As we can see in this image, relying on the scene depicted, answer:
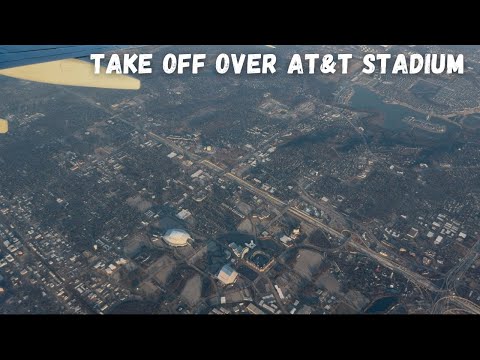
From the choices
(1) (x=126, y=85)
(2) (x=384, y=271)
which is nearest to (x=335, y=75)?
(2) (x=384, y=271)

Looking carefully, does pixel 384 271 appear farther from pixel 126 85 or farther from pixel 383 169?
pixel 126 85

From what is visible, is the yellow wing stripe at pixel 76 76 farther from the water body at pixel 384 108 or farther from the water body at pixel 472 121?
the water body at pixel 472 121

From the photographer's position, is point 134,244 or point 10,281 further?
point 134,244

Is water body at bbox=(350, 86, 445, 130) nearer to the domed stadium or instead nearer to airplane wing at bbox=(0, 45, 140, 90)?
the domed stadium

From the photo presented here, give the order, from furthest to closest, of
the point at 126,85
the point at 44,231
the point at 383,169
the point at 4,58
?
the point at 383,169
the point at 44,231
the point at 126,85
the point at 4,58

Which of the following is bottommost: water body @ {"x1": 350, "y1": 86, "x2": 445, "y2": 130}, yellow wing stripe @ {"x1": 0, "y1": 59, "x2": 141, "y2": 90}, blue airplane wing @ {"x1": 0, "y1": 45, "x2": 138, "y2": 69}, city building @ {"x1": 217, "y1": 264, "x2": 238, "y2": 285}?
city building @ {"x1": 217, "y1": 264, "x2": 238, "y2": 285}

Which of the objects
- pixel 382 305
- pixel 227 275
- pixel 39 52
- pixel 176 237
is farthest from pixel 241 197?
pixel 39 52

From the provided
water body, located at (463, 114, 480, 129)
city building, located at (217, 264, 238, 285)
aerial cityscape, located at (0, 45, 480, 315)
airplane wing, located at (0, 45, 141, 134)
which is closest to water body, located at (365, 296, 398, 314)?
aerial cityscape, located at (0, 45, 480, 315)
